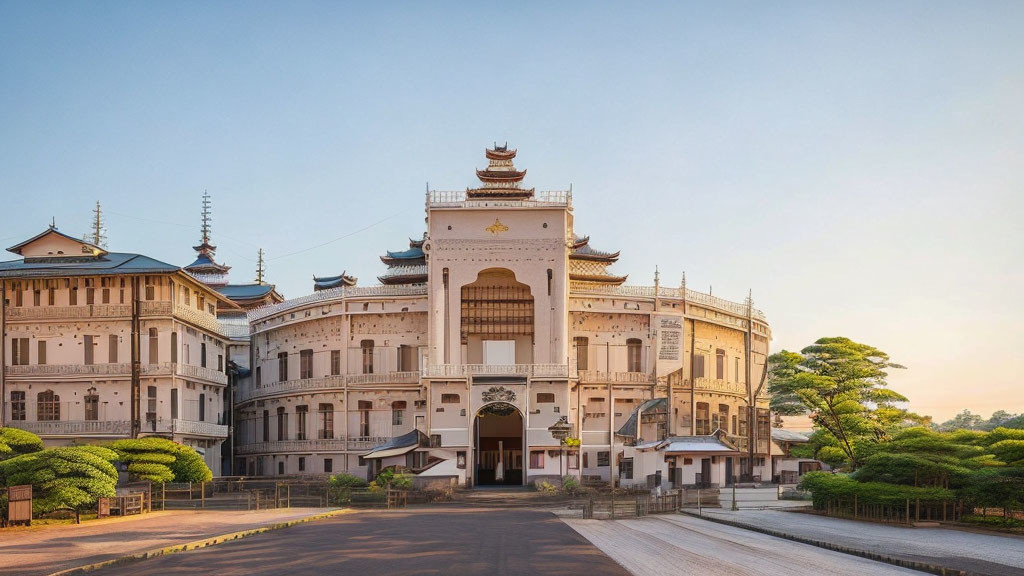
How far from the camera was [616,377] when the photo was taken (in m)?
70.9

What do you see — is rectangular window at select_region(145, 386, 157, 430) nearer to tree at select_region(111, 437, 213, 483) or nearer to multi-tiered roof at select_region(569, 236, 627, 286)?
tree at select_region(111, 437, 213, 483)

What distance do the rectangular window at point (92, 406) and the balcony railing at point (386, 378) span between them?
1629 cm

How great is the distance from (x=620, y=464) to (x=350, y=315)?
2116 cm

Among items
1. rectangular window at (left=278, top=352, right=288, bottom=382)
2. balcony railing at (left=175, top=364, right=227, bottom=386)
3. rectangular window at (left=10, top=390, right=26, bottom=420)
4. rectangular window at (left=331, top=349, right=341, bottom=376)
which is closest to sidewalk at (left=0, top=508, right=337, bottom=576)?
balcony railing at (left=175, top=364, right=227, bottom=386)

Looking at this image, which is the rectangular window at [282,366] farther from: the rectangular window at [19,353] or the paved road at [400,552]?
the paved road at [400,552]

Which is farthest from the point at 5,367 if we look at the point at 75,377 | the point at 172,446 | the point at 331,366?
the point at 331,366

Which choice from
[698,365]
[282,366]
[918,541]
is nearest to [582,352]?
[698,365]

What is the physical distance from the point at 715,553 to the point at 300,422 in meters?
48.6

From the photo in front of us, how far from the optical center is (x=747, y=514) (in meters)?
43.3

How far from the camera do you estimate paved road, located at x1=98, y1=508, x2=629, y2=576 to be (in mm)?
25516

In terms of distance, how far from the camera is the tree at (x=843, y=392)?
60656 millimetres

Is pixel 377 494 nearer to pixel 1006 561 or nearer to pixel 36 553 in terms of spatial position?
pixel 36 553

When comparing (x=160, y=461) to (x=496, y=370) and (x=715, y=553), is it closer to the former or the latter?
(x=496, y=370)

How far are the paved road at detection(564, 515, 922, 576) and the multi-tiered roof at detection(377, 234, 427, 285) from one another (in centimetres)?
4203
